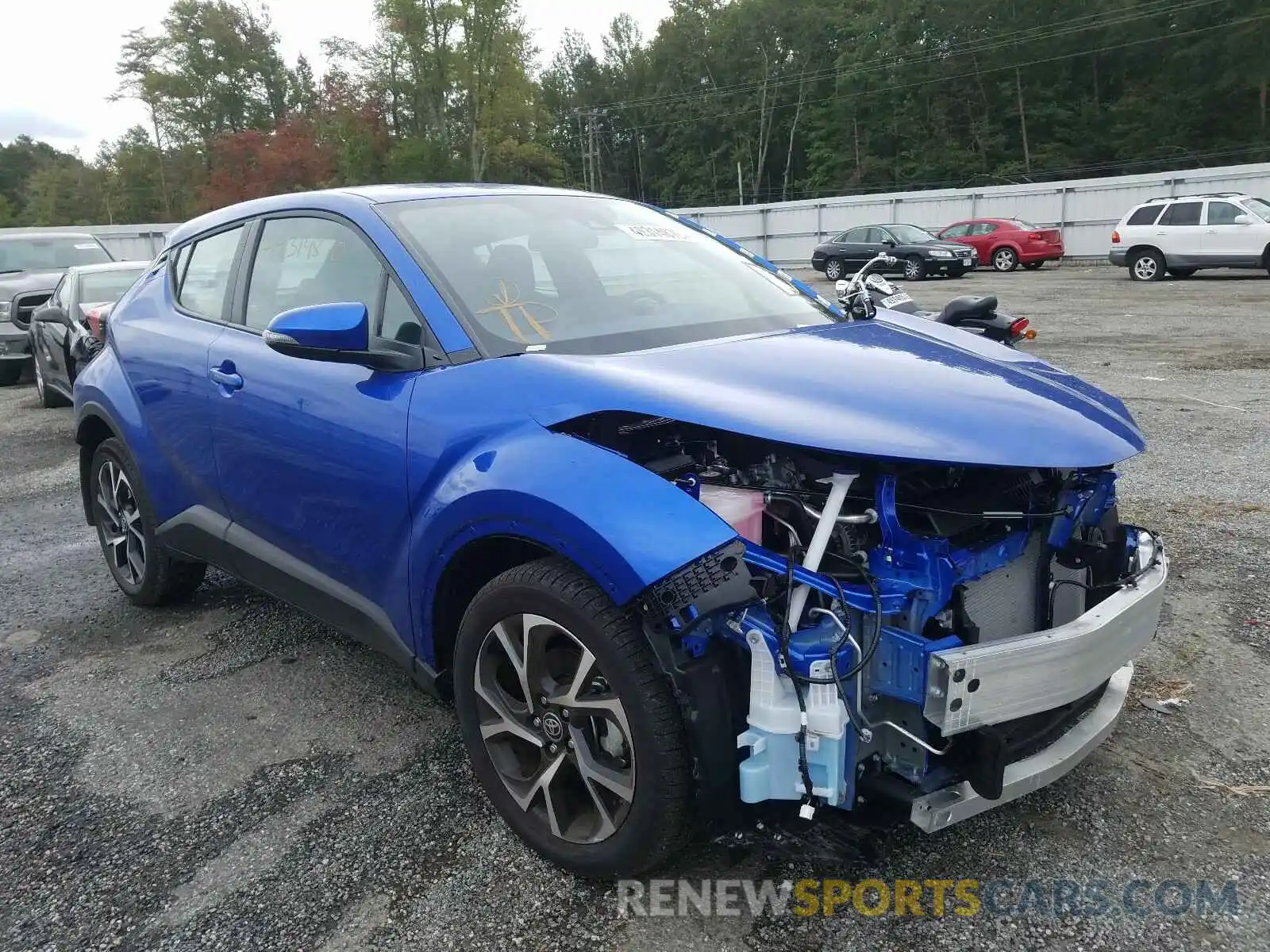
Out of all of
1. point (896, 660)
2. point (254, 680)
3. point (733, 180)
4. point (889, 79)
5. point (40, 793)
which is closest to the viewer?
point (896, 660)

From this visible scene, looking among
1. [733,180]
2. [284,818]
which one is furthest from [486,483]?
[733,180]

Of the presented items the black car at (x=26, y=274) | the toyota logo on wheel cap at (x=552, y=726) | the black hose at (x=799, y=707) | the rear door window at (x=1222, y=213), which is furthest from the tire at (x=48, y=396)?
the rear door window at (x=1222, y=213)

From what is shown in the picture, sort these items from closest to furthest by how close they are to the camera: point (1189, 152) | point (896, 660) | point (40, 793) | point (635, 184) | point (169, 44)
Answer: point (896, 660)
point (40, 793)
point (1189, 152)
point (169, 44)
point (635, 184)

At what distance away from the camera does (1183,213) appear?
18672mm

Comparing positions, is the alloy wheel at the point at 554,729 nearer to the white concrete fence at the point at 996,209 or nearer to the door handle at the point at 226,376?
the door handle at the point at 226,376

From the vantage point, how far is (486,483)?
2309mm

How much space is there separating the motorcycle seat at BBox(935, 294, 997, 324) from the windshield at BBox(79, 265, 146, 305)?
889cm

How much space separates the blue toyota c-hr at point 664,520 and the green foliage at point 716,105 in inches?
1859

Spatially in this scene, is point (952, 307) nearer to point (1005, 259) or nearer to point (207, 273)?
point (207, 273)

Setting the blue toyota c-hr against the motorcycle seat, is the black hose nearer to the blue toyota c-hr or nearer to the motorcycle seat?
Answer: the blue toyota c-hr

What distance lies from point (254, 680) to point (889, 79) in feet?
193

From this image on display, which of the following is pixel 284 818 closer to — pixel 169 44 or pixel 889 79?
pixel 889 79

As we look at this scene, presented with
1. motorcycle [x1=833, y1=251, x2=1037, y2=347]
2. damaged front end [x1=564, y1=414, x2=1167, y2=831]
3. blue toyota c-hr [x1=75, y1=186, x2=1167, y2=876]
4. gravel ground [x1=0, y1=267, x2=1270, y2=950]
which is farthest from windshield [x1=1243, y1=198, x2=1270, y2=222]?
damaged front end [x1=564, y1=414, x2=1167, y2=831]

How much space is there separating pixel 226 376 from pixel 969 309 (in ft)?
8.96
